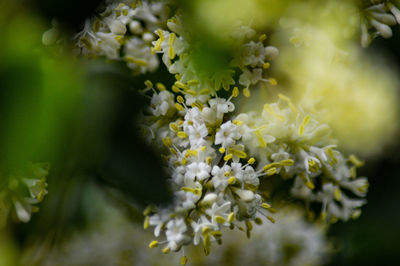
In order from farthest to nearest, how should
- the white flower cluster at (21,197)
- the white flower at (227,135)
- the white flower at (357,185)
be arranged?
1. the white flower at (357,185)
2. the white flower at (227,135)
3. the white flower cluster at (21,197)

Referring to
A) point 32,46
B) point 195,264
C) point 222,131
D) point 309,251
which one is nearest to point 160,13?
point 222,131

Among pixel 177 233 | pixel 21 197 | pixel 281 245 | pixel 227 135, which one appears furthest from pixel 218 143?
pixel 281 245

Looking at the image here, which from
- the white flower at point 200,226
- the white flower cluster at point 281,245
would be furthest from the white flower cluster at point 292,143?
the white flower cluster at point 281,245

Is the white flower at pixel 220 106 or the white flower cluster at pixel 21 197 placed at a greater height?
the white flower at pixel 220 106

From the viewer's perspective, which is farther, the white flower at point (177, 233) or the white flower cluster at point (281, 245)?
the white flower cluster at point (281, 245)

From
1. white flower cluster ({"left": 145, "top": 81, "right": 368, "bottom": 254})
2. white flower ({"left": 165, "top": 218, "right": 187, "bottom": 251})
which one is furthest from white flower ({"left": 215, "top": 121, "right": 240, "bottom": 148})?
white flower ({"left": 165, "top": 218, "right": 187, "bottom": 251})

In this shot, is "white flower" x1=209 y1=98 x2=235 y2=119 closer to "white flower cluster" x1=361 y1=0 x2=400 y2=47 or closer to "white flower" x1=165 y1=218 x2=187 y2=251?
"white flower" x1=165 y1=218 x2=187 y2=251

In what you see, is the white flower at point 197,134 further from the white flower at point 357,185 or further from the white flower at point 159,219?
the white flower at point 357,185

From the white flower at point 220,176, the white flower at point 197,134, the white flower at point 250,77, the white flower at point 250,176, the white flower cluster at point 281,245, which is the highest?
the white flower at point 250,77
